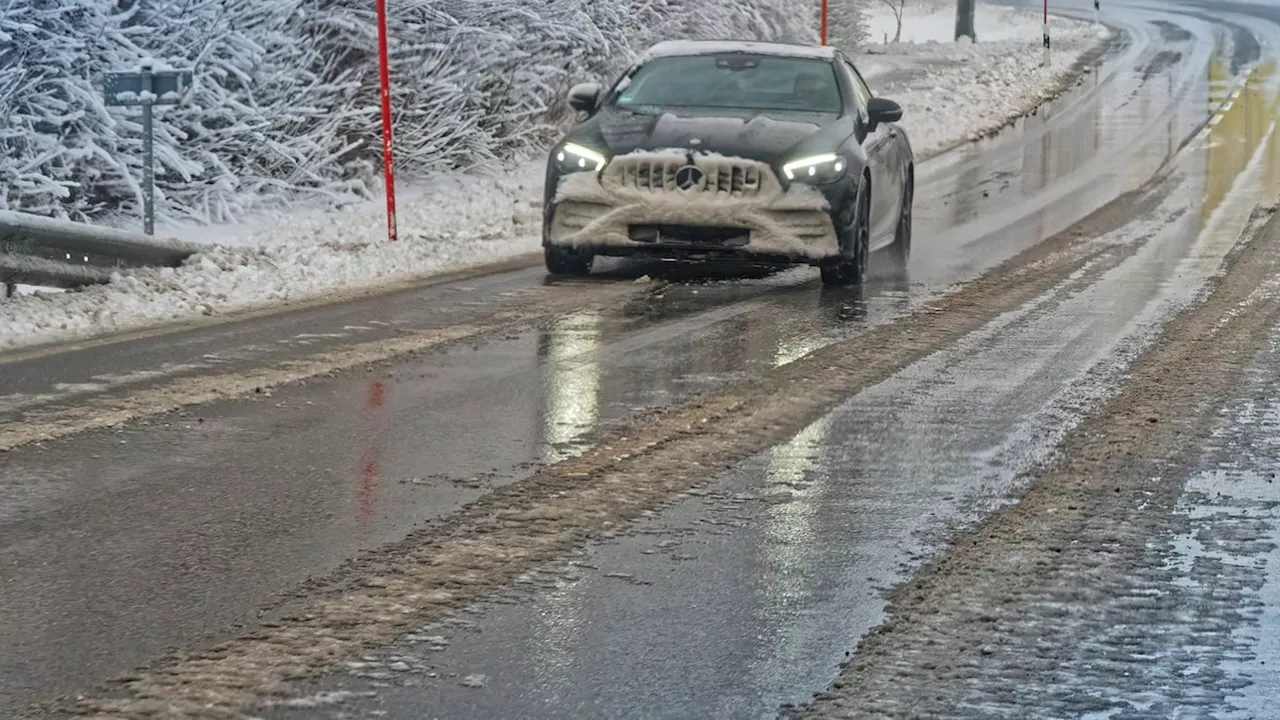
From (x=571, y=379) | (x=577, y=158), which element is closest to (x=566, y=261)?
(x=577, y=158)

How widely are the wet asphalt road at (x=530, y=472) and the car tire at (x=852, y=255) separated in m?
0.20

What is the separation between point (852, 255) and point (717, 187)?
36.2 inches

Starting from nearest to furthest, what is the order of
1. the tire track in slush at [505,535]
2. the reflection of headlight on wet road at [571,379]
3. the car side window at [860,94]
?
the tire track in slush at [505,535] → the reflection of headlight on wet road at [571,379] → the car side window at [860,94]

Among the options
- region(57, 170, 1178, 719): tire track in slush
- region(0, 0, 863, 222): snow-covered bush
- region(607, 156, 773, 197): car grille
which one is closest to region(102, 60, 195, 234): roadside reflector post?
region(0, 0, 863, 222): snow-covered bush

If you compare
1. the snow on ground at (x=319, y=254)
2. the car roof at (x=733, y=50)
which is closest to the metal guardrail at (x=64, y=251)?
the snow on ground at (x=319, y=254)

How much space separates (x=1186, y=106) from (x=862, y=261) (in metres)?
20.8

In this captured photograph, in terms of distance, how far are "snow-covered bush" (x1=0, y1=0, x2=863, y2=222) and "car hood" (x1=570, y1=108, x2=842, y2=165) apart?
390cm

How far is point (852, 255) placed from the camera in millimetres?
11930

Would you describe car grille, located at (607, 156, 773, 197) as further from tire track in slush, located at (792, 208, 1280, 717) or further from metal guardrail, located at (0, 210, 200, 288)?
tire track in slush, located at (792, 208, 1280, 717)

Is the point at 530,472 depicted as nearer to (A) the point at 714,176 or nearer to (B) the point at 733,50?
(A) the point at 714,176

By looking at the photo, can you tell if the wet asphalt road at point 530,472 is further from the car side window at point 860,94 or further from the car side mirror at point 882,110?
the car side window at point 860,94

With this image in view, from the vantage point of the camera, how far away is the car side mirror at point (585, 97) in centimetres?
1297

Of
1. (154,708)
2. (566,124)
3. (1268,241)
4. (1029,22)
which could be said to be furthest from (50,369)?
(1029,22)

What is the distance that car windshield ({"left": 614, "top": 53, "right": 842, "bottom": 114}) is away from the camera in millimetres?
12914
